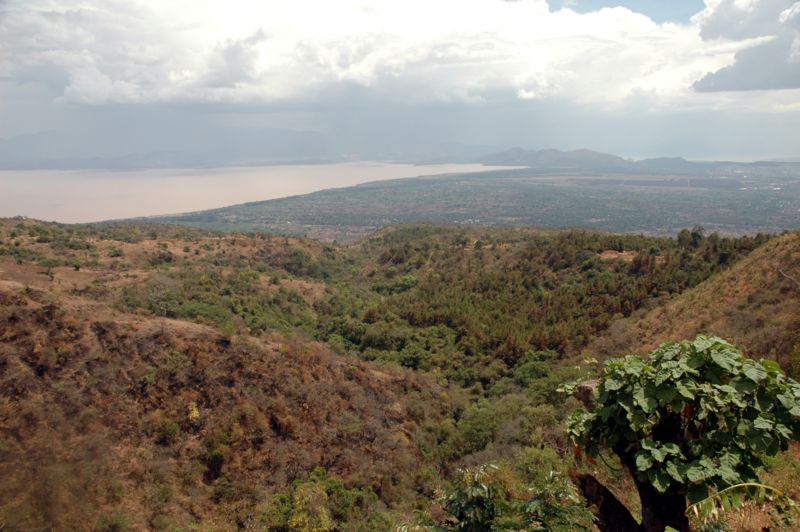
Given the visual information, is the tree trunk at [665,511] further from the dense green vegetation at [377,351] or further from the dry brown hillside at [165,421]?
the dry brown hillside at [165,421]

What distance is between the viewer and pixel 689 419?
4.14 metres

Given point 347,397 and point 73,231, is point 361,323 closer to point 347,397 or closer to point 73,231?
point 347,397

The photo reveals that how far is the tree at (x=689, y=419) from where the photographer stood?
374 cm

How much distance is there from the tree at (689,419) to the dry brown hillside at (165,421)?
12173mm

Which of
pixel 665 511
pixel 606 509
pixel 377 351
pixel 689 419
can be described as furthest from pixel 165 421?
pixel 377 351

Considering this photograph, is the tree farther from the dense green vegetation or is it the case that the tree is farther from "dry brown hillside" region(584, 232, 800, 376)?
"dry brown hillside" region(584, 232, 800, 376)

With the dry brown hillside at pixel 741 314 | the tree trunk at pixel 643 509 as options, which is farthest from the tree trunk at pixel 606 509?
the dry brown hillside at pixel 741 314

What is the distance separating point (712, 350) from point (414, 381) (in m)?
20.3

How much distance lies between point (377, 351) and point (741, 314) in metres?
20.1

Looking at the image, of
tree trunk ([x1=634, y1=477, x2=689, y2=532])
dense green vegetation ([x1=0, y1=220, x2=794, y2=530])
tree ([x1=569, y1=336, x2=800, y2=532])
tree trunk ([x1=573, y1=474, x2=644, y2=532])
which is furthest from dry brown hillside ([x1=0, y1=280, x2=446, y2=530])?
tree ([x1=569, y1=336, x2=800, y2=532])

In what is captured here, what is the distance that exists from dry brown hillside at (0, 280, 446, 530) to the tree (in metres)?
12.2

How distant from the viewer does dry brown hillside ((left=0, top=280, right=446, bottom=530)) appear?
39.8 feet

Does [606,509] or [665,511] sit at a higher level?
[665,511]

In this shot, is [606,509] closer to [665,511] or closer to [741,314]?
[665,511]
